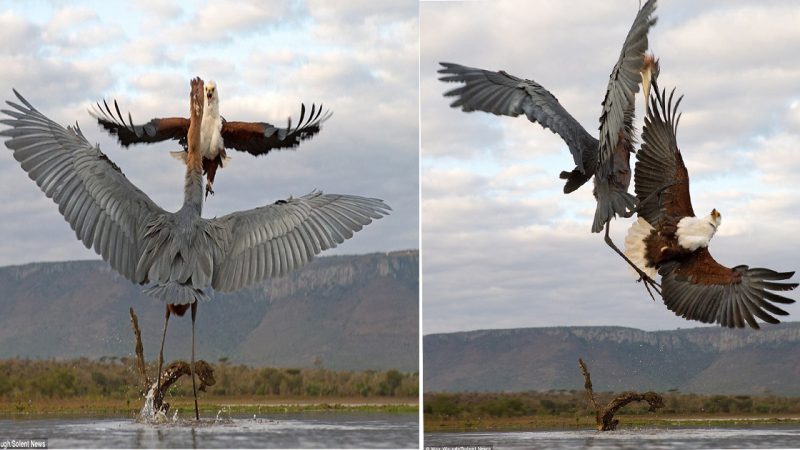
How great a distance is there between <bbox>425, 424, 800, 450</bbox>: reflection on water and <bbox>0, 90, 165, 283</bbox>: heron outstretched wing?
358 cm

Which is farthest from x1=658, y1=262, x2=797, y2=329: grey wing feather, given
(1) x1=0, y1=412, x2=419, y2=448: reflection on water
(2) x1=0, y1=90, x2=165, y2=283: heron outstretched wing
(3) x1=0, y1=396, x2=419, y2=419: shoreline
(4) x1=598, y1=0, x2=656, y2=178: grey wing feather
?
(3) x1=0, y1=396, x2=419, y2=419: shoreline

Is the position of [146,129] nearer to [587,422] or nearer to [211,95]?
[211,95]

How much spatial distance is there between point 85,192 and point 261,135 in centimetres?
208

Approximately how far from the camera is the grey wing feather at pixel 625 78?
754 centimetres

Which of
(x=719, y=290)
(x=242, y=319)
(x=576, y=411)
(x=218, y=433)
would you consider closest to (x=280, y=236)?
(x=218, y=433)

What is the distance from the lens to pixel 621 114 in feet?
27.2

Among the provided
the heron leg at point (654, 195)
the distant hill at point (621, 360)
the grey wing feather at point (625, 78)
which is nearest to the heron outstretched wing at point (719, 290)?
the heron leg at point (654, 195)

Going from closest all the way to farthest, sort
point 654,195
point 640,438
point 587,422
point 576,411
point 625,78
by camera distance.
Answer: point 625,78 → point 654,195 → point 640,438 → point 587,422 → point 576,411

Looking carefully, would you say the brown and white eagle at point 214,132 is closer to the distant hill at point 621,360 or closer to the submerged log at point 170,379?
the submerged log at point 170,379

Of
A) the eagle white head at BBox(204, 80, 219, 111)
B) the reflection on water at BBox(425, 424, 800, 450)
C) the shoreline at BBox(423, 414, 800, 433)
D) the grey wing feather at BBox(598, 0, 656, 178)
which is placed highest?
the eagle white head at BBox(204, 80, 219, 111)

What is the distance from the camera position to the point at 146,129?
9.83 metres

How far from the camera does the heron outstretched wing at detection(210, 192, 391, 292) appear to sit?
27.6 ft

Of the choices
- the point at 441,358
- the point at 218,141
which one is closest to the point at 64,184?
the point at 218,141

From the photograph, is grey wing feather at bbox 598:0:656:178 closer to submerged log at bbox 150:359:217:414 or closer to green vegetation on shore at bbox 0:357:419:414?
submerged log at bbox 150:359:217:414
